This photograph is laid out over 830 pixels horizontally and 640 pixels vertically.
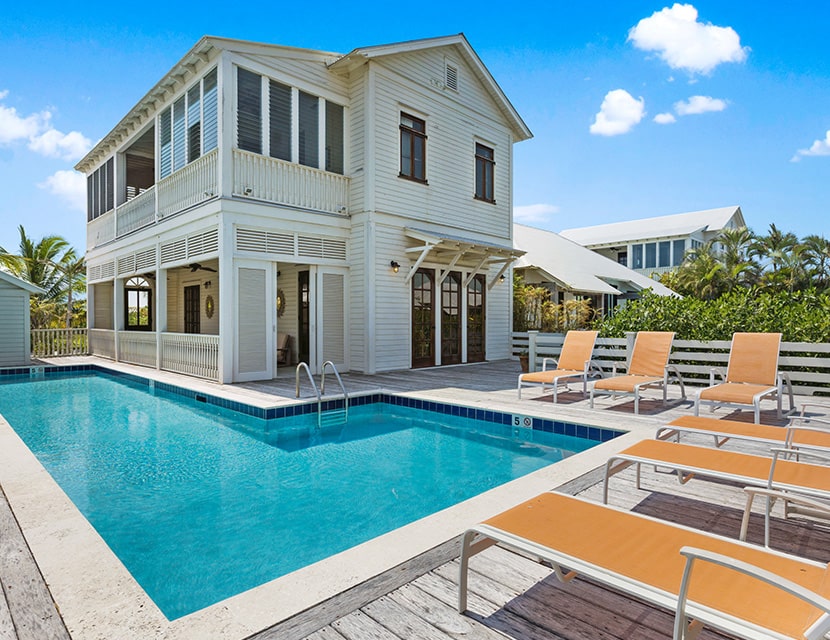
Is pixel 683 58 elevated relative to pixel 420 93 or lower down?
elevated

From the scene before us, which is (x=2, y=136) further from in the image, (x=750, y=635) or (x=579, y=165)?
(x=750, y=635)

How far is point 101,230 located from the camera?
14.9m

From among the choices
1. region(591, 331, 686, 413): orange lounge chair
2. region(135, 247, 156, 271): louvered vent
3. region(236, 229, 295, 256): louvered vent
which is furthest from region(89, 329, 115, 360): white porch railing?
region(591, 331, 686, 413): orange lounge chair

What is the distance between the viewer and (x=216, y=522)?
12.2 feet

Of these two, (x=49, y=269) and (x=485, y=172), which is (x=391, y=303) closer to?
(x=485, y=172)

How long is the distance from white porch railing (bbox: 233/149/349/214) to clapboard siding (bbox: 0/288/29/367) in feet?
26.4

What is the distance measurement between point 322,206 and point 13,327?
894 centimetres

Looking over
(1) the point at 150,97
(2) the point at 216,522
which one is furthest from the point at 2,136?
(2) the point at 216,522

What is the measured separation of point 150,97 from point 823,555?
43.2 feet

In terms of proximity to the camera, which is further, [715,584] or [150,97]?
[150,97]

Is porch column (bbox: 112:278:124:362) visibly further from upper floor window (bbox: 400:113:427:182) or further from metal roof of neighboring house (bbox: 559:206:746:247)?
metal roof of neighboring house (bbox: 559:206:746:247)

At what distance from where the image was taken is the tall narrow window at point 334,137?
10.6m

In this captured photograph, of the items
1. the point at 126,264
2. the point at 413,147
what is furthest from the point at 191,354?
the point at 413,147

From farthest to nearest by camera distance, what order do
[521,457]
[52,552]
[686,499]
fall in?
1. [521,457]
2. [686,499]
3. [52,552]
